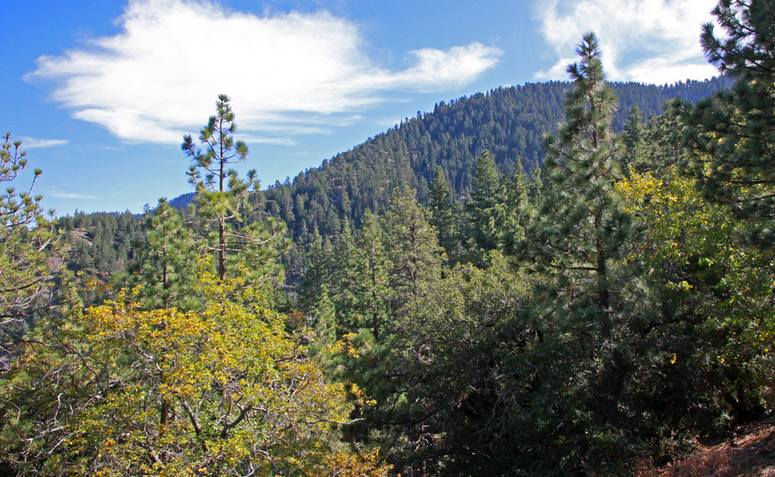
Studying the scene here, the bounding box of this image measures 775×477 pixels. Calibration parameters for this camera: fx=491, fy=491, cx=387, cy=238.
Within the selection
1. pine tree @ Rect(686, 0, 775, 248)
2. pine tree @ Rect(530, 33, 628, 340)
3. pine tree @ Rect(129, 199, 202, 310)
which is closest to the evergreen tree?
pine tree @ Rect(530, 33, 628, 340)

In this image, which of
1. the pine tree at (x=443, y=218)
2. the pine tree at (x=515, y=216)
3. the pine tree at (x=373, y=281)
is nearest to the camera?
the pine tree at (x=515, y=216)

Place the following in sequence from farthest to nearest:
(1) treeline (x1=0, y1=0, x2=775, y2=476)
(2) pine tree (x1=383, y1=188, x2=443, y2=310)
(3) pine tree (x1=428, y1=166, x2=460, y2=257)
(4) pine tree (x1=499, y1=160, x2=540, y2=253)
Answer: (3) pine tree (x1=428, y1=166, x2=460, y2=257) < (2) pine tree (x1=383, y1=188, x2=443, y2=310) < (4) pine tree (x1=499, y1=160, x2=540, y2=253) < (1) treeline (x1=0, y1=0, x2=775, y2=476)

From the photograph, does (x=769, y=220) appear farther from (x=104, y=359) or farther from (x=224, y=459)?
(x=104, y=359)

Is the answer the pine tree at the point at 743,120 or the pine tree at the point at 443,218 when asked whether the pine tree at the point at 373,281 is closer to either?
the pine tree at the point at 443,218

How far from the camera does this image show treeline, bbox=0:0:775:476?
8875 mm

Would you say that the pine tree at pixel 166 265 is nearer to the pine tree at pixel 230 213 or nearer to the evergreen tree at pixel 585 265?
the pine tree at pixel 230 213

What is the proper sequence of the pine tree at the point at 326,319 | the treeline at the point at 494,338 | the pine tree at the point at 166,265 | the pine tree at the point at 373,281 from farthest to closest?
1. the pine tree at the point at 373,281
2. the pine tree at the point at 326,319
3. the pine tree at the point at 166,265
4. the treeline at the point at 494,338

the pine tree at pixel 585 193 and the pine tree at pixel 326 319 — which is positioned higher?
the pine tree at pixel 585 193

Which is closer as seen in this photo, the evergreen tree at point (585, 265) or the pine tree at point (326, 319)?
the evergreen tree at point (585, 265)

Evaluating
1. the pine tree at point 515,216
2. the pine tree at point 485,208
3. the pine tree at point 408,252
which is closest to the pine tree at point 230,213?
the pine tree at point 515,216

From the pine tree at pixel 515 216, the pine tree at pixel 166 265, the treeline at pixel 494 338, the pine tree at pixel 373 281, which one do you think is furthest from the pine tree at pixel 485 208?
the pine tree at pixel 166 265

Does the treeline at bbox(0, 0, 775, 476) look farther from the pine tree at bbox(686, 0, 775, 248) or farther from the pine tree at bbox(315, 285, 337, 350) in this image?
the pine tree at bbox(315, 285, 337, 350)

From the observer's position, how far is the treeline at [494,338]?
29.1ft

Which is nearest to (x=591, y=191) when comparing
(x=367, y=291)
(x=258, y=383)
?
(x=258, y=383)
